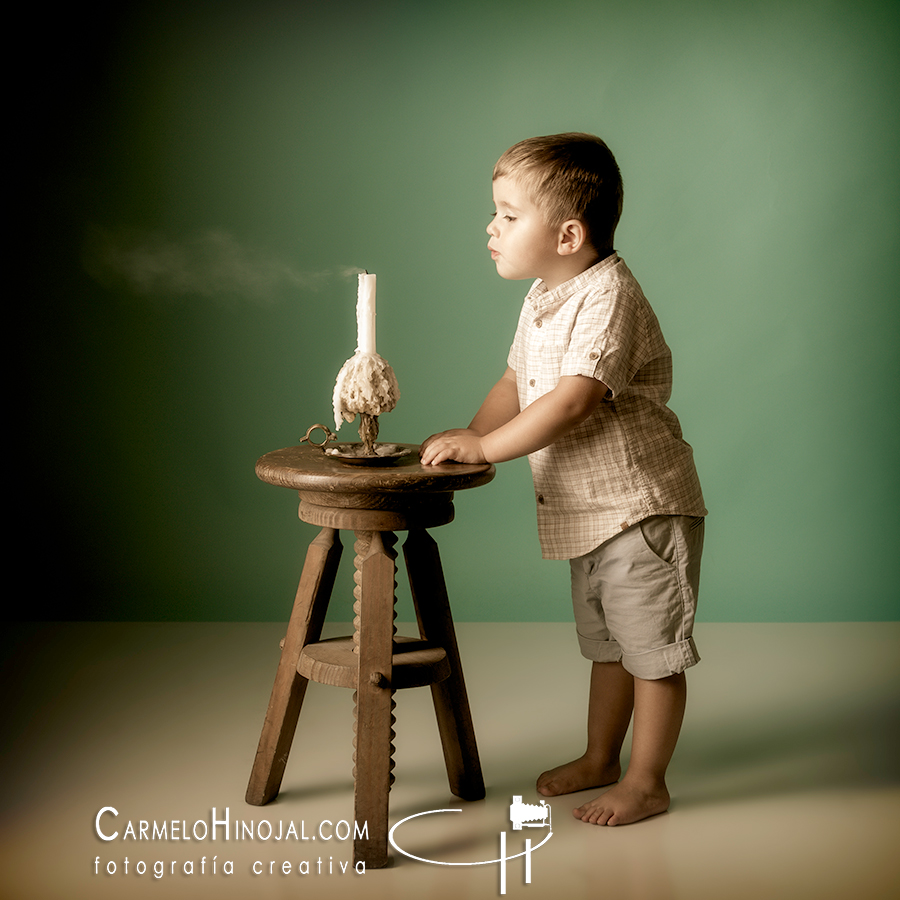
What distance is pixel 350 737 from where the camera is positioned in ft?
5.01

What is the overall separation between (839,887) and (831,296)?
3.91 ft

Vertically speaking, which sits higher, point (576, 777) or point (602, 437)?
point (602, 437)

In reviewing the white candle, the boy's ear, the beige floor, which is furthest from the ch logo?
the boy's ear

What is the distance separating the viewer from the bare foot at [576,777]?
1362mm

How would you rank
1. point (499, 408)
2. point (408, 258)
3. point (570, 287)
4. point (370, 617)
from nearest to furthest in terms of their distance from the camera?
point (370, 617), point (570, 287), point (499, 408), point (408, 258)

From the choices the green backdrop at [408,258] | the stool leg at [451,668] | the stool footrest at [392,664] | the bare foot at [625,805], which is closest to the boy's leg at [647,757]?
the bare foot at [625,805]

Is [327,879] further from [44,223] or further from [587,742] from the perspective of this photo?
[44,223]

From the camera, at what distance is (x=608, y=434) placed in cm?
124

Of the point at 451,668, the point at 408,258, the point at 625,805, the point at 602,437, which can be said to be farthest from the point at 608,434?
the point at 408,258

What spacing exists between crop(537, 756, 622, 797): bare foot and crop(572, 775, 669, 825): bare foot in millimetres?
60

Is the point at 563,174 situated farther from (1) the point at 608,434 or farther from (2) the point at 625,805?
(2) the point at 625,805

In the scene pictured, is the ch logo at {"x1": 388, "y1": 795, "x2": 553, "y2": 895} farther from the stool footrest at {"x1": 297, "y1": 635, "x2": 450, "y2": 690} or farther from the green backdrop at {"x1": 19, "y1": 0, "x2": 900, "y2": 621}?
the green backdrop at {"x1": 19, "y1": 0, "x2": 900, "y2": 621}

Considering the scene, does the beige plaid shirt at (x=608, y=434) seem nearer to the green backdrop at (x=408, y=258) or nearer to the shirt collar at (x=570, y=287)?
the shirt collar at (x=570, y=287)

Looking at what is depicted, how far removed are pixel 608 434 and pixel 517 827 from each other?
49cm
